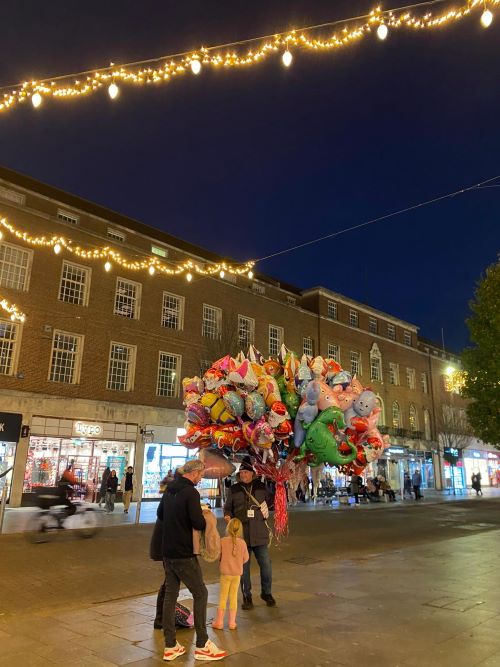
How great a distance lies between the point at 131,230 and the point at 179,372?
24.7 feet

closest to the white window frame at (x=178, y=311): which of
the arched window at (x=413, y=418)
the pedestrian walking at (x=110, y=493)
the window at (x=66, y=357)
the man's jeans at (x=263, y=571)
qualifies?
the window at (x=66, y=357)

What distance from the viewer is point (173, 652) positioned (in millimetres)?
4773

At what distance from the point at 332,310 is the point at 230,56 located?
1204 inches

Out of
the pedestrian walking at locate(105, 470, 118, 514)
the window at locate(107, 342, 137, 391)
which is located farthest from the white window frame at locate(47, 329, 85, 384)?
the pedestrian walking at locate(105, 470, 118, 514)

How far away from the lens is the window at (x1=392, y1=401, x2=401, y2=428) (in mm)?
40875

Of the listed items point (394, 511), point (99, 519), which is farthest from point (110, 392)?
point (394, 511)

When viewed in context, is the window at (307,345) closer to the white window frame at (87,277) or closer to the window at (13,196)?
the white window frame at (87,277)

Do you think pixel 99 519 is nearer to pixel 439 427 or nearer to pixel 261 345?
pixel 261 345

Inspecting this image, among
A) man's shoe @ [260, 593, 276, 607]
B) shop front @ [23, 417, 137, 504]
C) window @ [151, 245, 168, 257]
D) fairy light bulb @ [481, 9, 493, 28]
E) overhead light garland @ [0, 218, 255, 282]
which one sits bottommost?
man's shoe @ [260, 593, 276, 607]

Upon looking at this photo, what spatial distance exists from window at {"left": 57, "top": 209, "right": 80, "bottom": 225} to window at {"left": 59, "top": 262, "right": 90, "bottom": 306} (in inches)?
86.4

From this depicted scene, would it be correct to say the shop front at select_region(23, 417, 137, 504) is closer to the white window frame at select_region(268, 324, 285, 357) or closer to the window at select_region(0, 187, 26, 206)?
the window at select_region(0, 187, 26, 206)

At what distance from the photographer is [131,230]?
26.1 metres

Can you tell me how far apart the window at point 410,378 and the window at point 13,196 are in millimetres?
33067

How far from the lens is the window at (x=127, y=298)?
2438 cm
